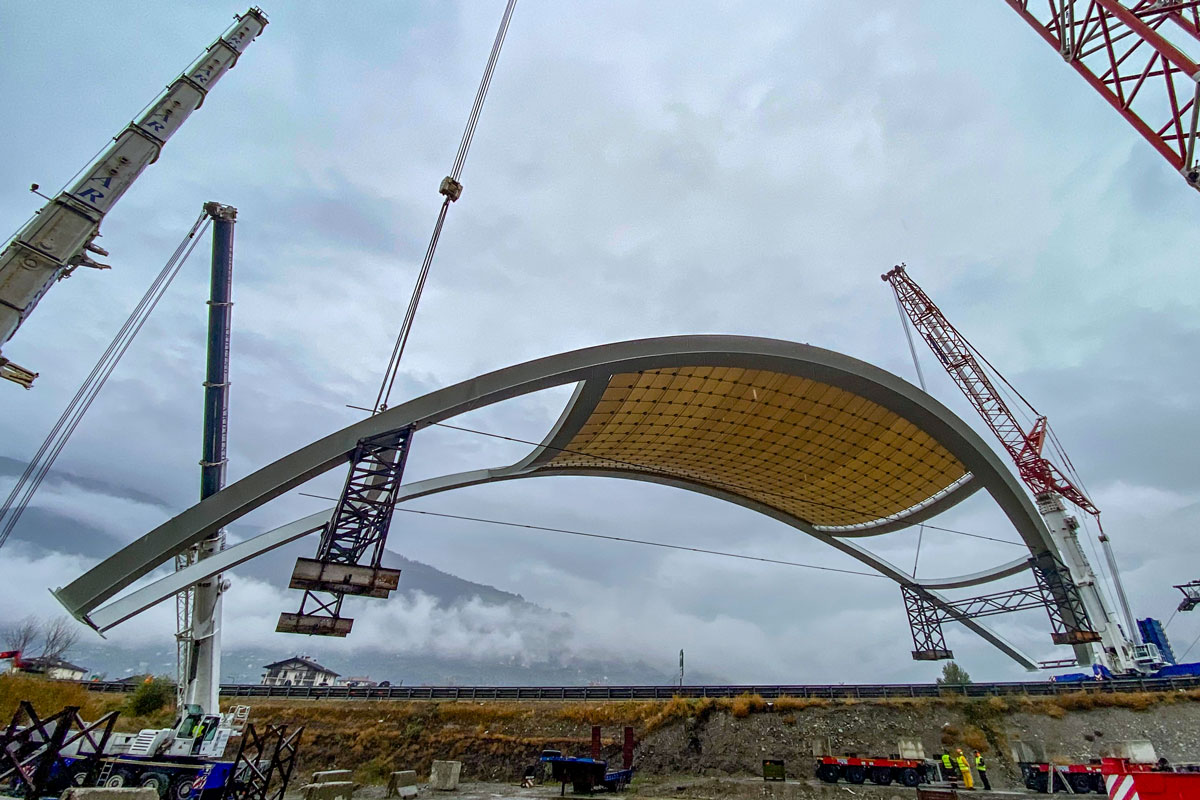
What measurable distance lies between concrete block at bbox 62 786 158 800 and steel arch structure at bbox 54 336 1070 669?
8.83 m

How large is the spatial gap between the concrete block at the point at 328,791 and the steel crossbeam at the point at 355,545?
5.61 meters

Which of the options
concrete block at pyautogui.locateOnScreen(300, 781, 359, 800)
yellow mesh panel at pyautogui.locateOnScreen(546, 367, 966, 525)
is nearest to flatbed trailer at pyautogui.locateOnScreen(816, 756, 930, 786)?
yellow mesh panel at pyautogui.locateOnScreen(546, 367, 966, 525)

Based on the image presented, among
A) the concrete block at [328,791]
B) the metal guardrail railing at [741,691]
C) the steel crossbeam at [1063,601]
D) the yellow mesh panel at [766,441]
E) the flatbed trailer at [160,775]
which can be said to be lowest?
the concrete block at [328,791]

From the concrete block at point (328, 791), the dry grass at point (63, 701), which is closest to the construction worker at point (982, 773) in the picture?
the concrete block at point (328, 791)

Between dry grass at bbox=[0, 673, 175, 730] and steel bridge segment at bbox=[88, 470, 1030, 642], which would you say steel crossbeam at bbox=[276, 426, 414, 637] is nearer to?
steel bridge segment at bbox=[88, 470, 1030, 642]

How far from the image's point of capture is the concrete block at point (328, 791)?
54.6ft

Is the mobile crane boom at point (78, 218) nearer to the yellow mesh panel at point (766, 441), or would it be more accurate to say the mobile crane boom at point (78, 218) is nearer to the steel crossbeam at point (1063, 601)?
the yellow mesh panel at point (766, 441)

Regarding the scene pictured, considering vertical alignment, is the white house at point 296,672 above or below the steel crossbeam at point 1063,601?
below

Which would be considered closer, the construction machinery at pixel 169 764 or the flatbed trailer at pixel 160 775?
the construction machinery at pixel 169 764

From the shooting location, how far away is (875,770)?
18.8 meters

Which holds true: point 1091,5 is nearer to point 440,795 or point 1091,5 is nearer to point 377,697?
point 440,795

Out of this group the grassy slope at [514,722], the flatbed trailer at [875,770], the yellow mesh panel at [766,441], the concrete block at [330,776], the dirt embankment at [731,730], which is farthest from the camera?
the yellow mesh panel at [766,441]

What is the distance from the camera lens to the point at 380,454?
55.9ft

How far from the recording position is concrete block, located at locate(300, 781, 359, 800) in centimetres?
1664
